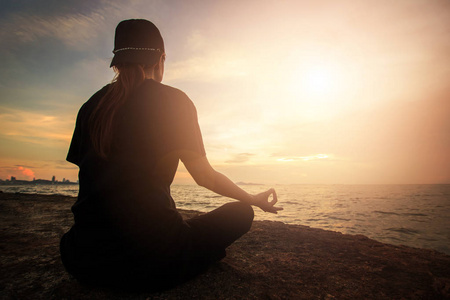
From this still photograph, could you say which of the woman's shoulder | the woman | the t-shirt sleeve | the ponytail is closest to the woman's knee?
the woman

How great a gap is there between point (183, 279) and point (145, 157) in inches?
38.5

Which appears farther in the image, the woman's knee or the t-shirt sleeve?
the woman's knee

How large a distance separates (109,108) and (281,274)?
6.74 feet

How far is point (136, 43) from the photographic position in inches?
66.9

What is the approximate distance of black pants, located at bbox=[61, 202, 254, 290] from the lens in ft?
4.30

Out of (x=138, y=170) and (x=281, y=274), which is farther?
(x=281, y=274)

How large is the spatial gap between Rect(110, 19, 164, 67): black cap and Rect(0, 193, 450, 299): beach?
180 cm

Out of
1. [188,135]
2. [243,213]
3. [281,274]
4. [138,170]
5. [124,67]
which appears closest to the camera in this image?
[138,170]

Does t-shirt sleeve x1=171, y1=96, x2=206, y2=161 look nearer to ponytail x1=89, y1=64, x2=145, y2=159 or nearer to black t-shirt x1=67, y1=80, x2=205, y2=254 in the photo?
black t-shirt x1=67, y1=80, x2=205, y2=254

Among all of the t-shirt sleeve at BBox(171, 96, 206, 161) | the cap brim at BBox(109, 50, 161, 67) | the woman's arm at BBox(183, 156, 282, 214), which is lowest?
the woman's arm at BBox(183, 156, 282, 214)

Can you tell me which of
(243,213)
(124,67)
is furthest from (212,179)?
(124,67)

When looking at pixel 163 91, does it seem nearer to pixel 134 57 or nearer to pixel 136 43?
pixel 134 57

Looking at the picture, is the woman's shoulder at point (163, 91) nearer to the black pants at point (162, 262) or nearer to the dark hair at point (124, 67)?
the dark hair at point (124, 67)

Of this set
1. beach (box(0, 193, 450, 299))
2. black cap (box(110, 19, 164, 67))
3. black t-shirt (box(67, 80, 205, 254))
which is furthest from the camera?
black cap (box(110, 19, 164, 67))
